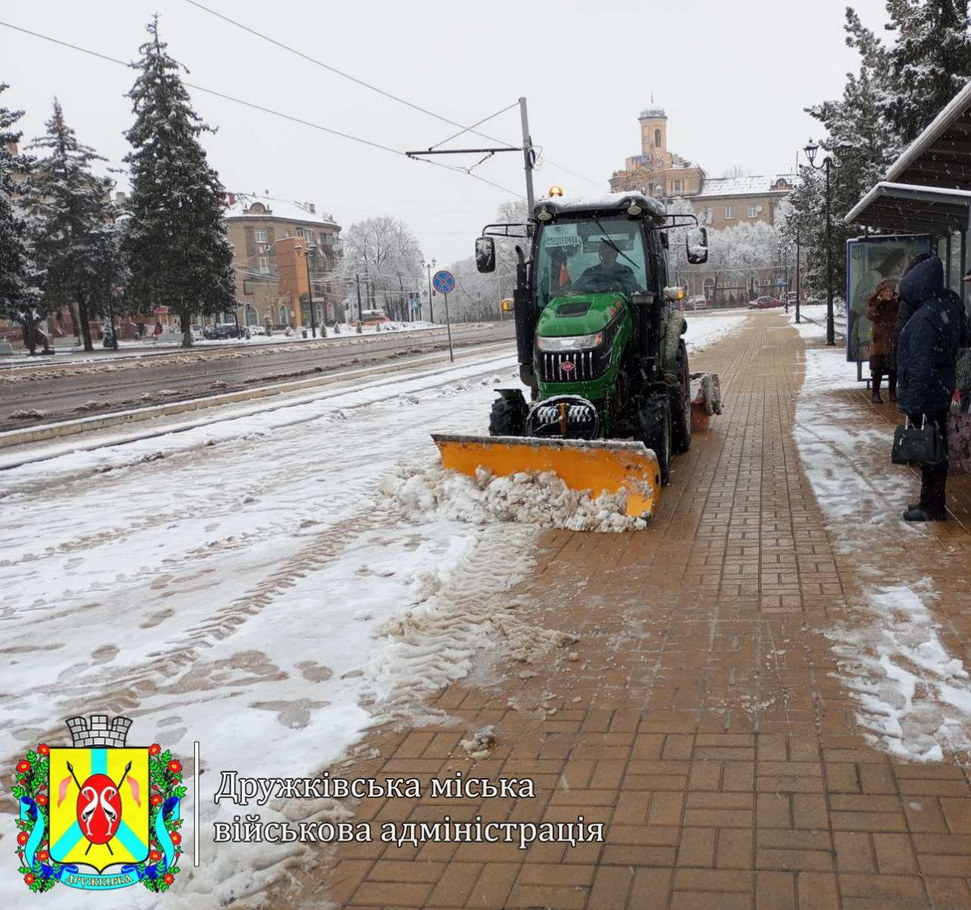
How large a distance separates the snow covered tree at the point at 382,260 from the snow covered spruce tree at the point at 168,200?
54557mm

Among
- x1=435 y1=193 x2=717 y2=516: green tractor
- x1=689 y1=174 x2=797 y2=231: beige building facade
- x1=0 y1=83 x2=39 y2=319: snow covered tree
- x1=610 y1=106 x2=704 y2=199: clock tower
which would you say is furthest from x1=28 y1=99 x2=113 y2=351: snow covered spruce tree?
x1=689 y1=174 x2=797 y2=231: beige building facade

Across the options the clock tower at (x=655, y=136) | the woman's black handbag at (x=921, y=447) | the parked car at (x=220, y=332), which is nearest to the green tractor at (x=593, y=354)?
the woman's black handbag at (x=921, y=447)

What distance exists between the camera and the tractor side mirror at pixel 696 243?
27.8 feet

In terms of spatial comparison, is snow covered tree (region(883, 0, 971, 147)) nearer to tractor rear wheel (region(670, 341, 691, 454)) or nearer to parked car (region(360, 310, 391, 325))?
tractor rear wheel (region(670, 341, 691, 454))

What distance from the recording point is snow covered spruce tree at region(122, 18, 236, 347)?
4562 cm

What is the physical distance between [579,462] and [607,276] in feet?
8.21

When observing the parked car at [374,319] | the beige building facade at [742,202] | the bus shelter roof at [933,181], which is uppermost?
the beige building facade at [742,202]

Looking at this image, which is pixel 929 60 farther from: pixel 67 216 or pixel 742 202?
pixel 742 202

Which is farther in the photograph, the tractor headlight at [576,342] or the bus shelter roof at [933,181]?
the tractor headlight at [576,342]

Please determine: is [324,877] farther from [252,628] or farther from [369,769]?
[252,628]

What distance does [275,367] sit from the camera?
2780cm

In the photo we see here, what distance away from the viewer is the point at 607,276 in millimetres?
8766

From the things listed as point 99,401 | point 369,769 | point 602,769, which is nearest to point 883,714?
point 602,769

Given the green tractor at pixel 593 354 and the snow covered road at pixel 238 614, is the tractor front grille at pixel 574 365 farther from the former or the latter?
the snow covered road at pixel 238 614
